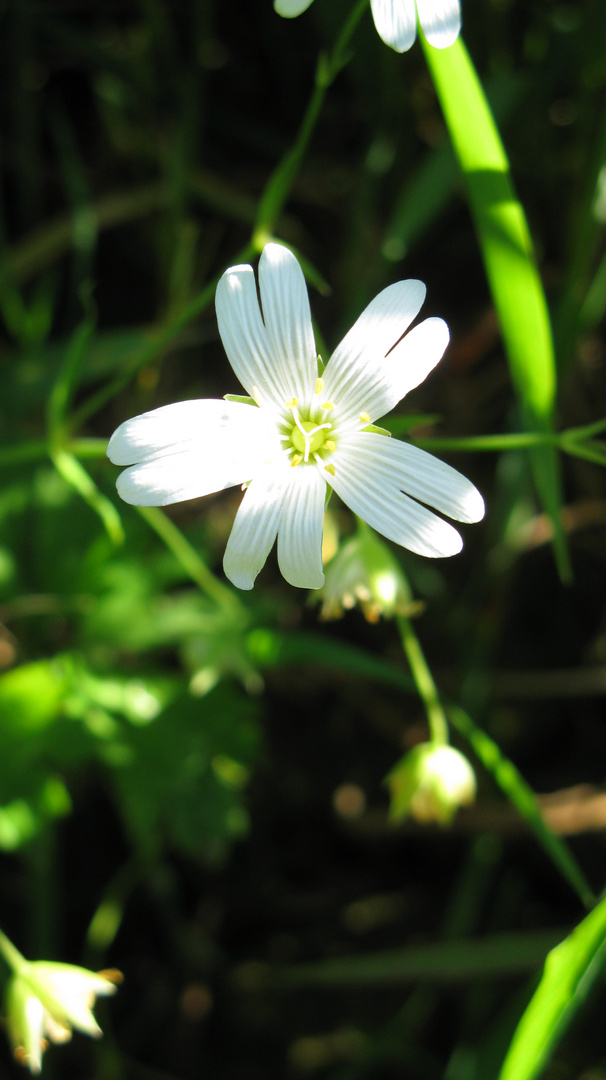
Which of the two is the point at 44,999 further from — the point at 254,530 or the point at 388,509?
the point at 388,509

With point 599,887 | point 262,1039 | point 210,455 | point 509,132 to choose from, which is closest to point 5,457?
point 210,455

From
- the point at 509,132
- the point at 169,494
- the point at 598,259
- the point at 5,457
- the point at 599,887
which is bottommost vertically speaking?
the point at 599,887

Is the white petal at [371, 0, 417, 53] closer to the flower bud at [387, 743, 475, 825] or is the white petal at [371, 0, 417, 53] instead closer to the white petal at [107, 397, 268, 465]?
the white petal at [107, 397, 268, 465]

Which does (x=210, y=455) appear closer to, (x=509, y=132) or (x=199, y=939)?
(x=509, y=132)

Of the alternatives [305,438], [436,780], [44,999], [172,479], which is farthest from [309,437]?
[44,999]

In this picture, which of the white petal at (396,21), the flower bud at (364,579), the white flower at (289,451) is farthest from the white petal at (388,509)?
the white petal at (396,21)
